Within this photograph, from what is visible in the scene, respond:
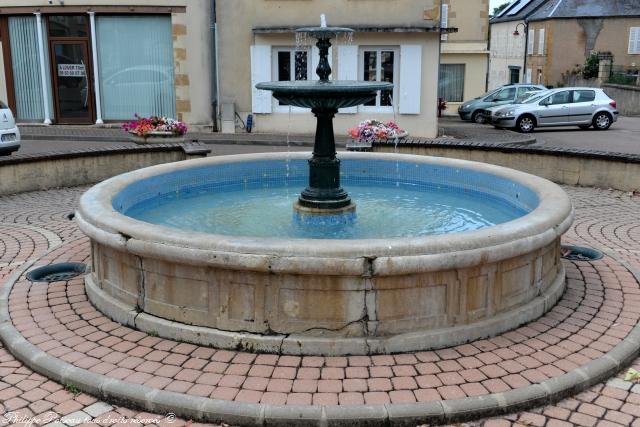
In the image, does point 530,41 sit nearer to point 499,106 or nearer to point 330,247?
point 499,106

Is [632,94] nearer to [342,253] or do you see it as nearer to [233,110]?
[233,110]

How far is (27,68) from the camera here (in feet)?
66.6

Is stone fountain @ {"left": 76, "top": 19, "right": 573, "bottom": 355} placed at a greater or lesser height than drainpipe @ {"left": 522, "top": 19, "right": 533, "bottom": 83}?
lesser

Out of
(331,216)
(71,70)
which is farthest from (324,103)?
(71,70)

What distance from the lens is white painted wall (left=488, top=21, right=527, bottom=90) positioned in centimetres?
4509

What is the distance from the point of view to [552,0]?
41.8 metres

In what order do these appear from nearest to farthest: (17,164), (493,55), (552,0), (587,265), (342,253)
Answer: (342,253)
(587,265)
(17,164)
(552,0)
(493,55)

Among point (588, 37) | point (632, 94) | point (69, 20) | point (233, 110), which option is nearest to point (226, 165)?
point (233, 110)

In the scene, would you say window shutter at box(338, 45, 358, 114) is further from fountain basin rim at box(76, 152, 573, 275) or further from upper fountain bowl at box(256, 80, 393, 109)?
fountain basin rim at box(76, 152, 573, 275)

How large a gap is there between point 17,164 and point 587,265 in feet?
29.0

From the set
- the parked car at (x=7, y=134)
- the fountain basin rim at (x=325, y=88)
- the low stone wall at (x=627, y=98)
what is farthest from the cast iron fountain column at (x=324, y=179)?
the low stone wall at (x=627, y=98)

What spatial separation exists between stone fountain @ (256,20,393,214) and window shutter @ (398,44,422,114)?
40.2 feet

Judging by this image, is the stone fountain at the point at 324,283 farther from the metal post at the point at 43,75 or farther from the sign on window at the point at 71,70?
the metal post at the point at 43,75

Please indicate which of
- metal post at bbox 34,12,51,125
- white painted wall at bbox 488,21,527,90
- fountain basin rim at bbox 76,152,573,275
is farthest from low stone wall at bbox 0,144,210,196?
white painted wall at bbox 488,21,527,90
